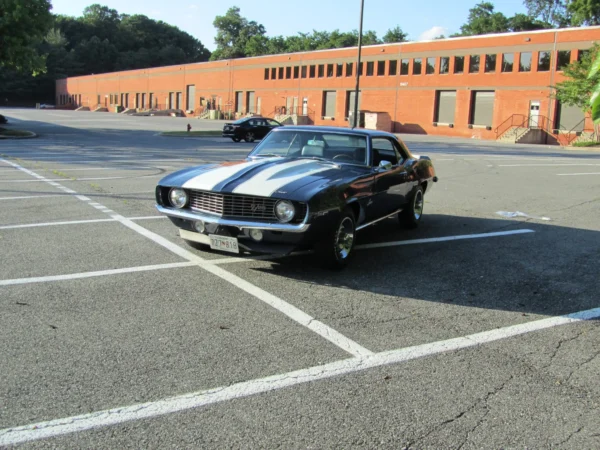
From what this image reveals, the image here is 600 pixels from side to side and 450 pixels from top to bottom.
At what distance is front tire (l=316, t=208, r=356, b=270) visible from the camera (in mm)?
6188

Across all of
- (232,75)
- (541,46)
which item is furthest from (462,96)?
(232,75)

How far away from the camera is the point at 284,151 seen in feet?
25.1

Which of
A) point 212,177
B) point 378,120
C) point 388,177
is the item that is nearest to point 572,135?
point 378,120

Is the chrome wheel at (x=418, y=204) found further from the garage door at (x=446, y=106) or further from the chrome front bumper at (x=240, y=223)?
the garage door at (x=446, y=106)

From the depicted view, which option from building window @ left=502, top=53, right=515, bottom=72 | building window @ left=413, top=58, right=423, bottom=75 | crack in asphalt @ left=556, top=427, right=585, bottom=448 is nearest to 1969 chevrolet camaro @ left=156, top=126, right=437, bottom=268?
crack in asphalt @ left=556, top=427, right=585, bottom=448

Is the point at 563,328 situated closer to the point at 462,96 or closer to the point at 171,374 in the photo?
the point at 171,374

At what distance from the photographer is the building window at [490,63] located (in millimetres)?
49566

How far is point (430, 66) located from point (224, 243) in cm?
5204

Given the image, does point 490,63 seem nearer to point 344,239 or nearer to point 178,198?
point 344,239

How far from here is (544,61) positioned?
4588 centimetres

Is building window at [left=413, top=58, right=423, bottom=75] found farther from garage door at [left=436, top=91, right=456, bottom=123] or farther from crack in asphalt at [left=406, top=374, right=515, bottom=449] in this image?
crack in asphalt at [left=406, top=374, right=515, bottom=449]

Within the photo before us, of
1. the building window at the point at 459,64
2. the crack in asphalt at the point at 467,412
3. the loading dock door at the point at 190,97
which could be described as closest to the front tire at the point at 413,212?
the crack in asphalt at the point at 467,412

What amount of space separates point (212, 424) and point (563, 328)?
10.3ft

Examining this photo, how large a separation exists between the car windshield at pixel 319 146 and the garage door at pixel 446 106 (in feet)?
156
